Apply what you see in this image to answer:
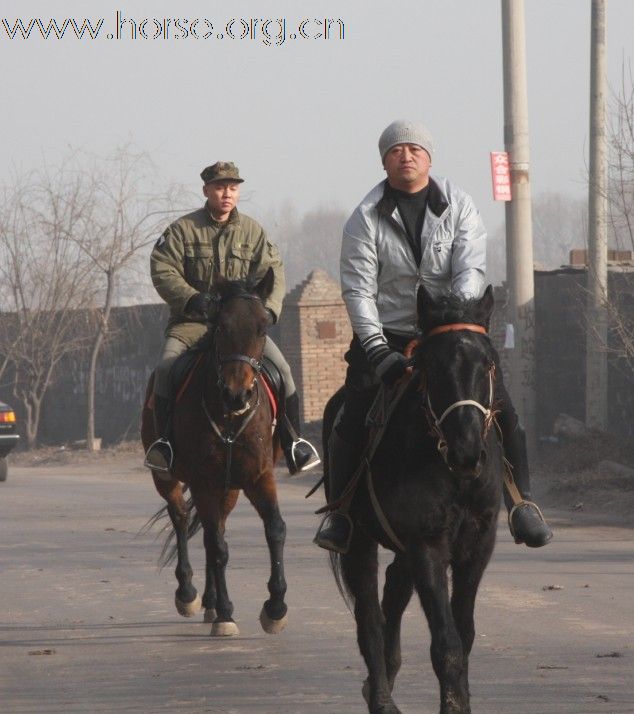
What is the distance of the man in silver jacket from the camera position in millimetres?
6441

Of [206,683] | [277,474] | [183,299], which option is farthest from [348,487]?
[277,474]

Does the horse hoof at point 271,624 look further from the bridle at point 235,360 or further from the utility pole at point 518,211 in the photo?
the utility pole at point 518,211

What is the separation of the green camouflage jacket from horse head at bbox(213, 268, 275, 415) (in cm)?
96

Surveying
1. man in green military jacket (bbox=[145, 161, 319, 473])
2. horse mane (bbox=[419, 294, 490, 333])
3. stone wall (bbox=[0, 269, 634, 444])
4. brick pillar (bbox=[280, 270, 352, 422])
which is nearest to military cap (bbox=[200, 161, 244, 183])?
man in green military jacket (bbox=[145, 161, 319, 473])

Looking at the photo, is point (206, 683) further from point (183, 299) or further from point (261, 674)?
point (183, 299)

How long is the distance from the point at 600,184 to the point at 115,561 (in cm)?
893

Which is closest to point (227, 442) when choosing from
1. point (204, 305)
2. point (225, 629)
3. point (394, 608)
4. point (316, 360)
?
point (204, 305)

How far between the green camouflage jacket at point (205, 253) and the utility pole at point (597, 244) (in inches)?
365

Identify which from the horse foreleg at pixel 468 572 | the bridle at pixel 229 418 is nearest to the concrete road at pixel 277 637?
the horse foreleg at pixel 468 572

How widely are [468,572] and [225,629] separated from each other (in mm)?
3348

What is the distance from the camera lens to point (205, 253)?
995 cm

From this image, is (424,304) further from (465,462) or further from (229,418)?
(229,418)

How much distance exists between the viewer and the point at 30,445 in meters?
33.8

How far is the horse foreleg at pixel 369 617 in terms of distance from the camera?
6156mm
